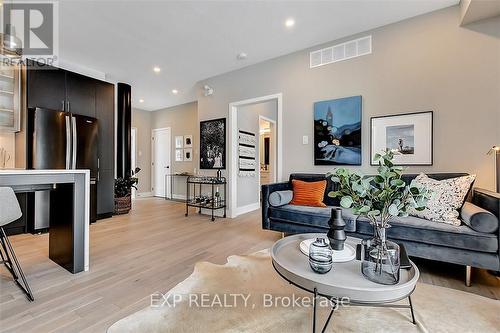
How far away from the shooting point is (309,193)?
10.0ft

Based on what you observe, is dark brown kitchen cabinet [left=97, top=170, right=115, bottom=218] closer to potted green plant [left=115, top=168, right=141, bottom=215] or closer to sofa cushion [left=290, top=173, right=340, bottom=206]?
potted green plant [left=115, top=168, right=141, bottom=215]

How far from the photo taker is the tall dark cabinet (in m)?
3.43

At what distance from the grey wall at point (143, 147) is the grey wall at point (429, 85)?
5114 millimetres

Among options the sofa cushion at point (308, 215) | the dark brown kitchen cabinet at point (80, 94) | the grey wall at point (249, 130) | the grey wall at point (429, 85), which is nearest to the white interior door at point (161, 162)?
the dark brown kitchen cabinet at point (80, 94)

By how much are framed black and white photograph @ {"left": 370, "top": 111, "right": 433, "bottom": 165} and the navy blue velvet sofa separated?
287 mm

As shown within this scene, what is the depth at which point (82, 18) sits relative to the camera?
280 cm

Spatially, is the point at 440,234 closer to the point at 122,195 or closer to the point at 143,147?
the point at 122,195

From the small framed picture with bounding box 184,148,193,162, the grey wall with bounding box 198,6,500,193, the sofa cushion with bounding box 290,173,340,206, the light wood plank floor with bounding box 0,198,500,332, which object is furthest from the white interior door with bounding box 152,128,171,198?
the sofa cushion with bounding box 290,173,340,206

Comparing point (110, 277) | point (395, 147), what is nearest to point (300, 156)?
point (395, 147)

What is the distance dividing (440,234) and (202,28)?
11.4 ft

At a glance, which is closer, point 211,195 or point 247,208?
point 211,195

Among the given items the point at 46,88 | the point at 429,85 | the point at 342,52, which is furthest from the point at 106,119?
the point at 429,85

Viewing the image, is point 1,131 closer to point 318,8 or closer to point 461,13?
point 318,8

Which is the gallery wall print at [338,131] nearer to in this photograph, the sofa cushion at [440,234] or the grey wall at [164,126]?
the sofa cushion at [440,234]
